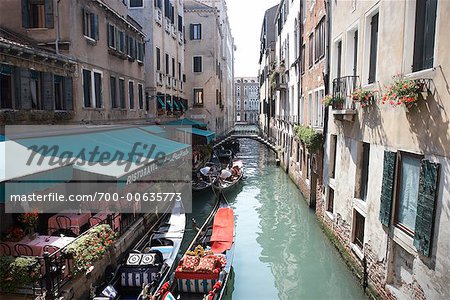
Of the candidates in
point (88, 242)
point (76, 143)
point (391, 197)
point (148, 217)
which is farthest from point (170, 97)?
point (391, 197)

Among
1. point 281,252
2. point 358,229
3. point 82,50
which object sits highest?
point 82,50

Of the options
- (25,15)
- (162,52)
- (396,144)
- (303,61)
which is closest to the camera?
(396,144)

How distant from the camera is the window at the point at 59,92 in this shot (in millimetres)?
9305

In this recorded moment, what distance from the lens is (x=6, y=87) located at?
24.7 ft

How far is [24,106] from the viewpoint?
25.8 feet

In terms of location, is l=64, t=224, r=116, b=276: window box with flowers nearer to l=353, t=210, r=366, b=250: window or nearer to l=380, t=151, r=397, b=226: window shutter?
l=380, t=151, r=397, b=226: window shutter

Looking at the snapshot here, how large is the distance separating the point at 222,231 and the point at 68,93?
5708mm

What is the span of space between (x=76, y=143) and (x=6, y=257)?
337 cm

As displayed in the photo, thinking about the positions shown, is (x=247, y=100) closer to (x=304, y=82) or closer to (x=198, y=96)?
(x=198, y=96)

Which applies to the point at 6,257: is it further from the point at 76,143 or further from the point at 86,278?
the point at 76,143

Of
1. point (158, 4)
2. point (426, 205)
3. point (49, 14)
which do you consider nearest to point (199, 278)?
point (426, 205)

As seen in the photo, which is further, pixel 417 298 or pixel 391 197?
pixel 391 197

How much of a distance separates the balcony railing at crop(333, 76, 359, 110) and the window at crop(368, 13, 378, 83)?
0.63 metres

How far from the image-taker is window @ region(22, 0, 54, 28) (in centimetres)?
931
